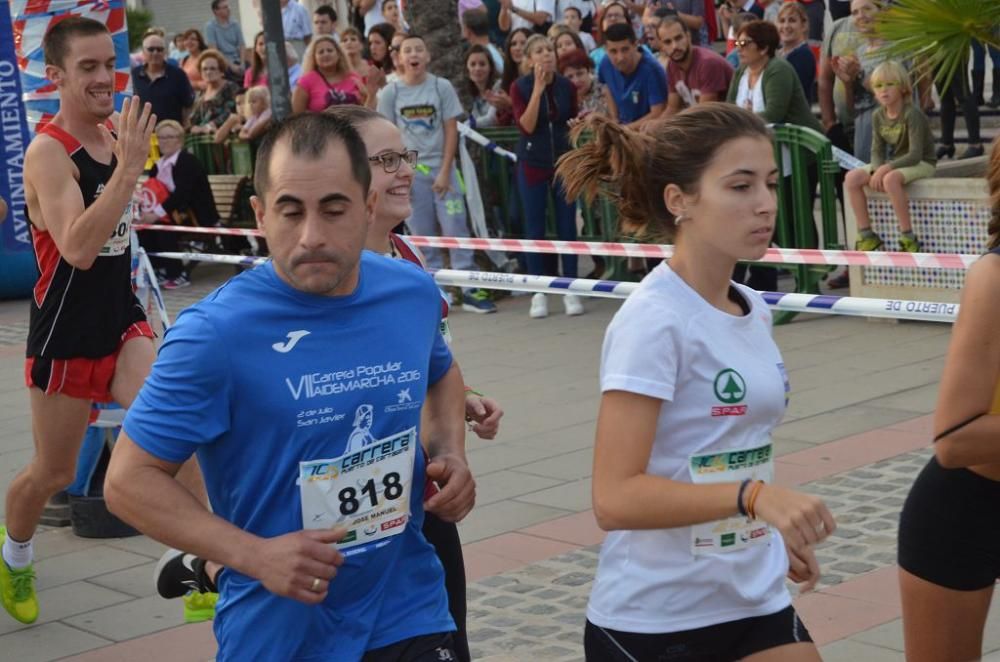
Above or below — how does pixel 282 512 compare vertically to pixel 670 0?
below

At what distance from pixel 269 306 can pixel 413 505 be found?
0.55m

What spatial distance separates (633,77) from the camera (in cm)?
1153

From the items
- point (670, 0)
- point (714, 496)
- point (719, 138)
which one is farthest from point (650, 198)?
point (670, 0)

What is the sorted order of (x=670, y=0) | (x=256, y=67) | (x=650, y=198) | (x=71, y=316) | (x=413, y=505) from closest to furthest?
(x=413, y=505), (x=650, y=198), (x=71, y=316), (x=670, y=0), (x=256, y=67)

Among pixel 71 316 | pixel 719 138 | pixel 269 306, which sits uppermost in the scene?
pixel 719 138

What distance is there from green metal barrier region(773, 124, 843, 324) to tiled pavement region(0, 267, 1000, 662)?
1.18 ft

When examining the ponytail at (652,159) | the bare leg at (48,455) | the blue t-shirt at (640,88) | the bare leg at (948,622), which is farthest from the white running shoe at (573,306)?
the bare leg at (948,622)

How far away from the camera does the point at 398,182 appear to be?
4.11m

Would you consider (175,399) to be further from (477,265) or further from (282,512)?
(477,265)

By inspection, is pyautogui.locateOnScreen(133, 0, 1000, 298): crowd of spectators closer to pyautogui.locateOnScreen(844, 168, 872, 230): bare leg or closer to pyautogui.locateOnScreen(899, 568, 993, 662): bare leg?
pyautogui.locateOnScreen(844, 168, 872, 230): bare leg

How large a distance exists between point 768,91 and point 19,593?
653 centimetres

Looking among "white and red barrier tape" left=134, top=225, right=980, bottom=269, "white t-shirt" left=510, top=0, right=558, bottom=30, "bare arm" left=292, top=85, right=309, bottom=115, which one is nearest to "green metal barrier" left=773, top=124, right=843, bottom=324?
"white and red barrier tape" left=134, top=225, right=980, bottom=269

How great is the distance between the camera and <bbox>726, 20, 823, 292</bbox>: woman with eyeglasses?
1060 cm

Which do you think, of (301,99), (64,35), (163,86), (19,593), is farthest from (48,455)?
(163,86)
